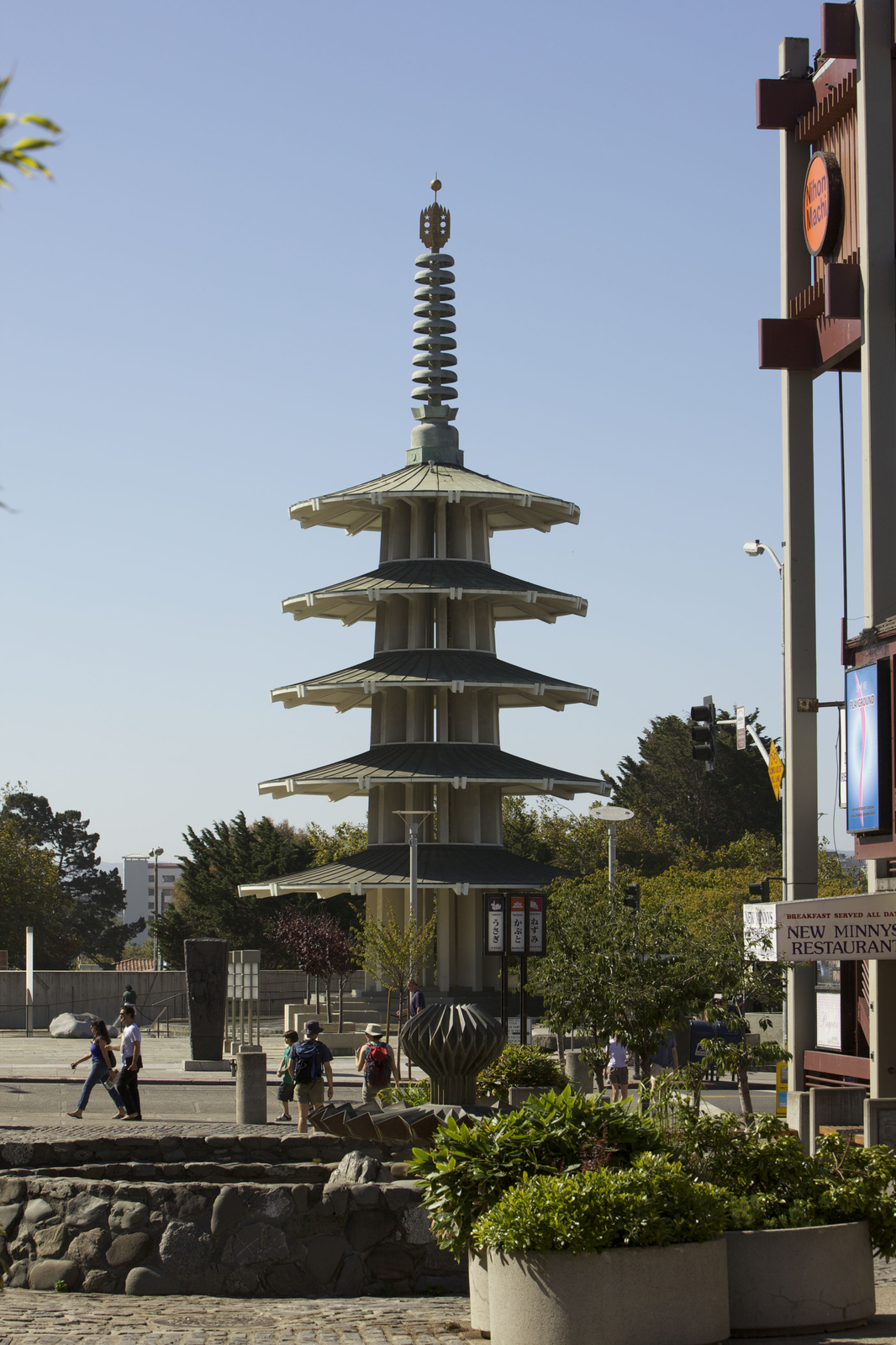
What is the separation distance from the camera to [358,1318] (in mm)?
11703

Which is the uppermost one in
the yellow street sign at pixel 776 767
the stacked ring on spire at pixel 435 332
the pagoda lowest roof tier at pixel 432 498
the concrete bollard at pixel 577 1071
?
the stacked ring on spire at pixel 435 332

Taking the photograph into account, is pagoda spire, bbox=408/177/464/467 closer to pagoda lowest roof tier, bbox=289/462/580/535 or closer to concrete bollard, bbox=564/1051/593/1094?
pagoda lowest roof tier, bbox=289/462/580/535

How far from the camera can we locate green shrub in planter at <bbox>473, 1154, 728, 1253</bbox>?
31.1 feet

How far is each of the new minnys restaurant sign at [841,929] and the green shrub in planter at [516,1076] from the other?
629cm

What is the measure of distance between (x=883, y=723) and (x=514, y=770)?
36.3 meters

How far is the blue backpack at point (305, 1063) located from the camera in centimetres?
2258

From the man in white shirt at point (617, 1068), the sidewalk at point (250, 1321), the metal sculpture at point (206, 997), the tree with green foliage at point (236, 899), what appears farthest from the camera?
the tree with green foliage at point (236, 899)

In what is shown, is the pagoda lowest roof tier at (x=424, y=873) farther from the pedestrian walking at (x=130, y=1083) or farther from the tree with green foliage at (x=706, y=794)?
the tree with green foliage at (x=706, y=794)

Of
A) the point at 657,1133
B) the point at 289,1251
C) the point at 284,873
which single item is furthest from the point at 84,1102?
the point at 284,873

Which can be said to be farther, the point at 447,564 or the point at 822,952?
the point at 447,564

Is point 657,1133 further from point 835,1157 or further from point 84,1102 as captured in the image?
point 84,1102

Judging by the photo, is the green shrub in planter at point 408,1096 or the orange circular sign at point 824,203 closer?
the green shrub in planter at point 408,1096

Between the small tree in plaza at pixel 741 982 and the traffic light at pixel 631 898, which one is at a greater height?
the traffic light at pixel 631 898

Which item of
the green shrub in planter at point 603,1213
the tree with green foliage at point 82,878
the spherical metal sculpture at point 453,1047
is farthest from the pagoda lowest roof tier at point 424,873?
the tree with green foliage at point 82,878
